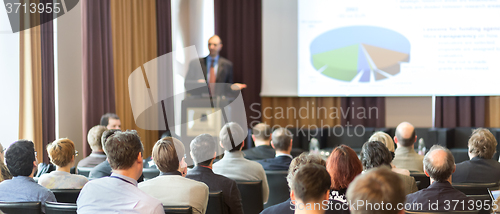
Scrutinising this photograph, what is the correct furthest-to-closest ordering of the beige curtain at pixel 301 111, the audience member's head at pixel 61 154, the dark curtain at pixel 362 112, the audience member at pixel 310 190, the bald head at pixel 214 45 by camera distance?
the beige curtain at pixel 301 111 → the dark curtain at pixel 362 112 → the bald head at pixel 214 45 → the audience member's head at pixel 61 154 → the audience member at pixel 310 190

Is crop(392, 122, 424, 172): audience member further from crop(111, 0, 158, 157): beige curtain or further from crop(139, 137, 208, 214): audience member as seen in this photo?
crop(111, 0, 158, 157): beige curtain

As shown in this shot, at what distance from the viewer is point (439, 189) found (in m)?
2.08

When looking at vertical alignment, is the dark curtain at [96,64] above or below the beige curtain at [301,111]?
above

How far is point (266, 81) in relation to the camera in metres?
6.71

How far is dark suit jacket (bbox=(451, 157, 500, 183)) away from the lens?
9.28 feet

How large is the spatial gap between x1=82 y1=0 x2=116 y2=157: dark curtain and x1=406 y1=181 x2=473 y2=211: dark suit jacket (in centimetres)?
376

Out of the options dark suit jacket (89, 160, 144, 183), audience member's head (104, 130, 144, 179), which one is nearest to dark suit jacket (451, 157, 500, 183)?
audience member's head (104, 130, 144, 179)

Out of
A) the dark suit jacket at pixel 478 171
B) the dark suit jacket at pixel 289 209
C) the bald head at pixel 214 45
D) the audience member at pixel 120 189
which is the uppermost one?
the bald head at pixel 214 45

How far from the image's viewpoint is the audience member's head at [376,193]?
3.37ft

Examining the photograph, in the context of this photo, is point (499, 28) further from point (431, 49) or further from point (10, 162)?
point (10, 162)

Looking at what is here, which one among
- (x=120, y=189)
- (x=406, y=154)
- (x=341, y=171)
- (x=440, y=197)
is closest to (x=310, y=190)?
(x=341, y=171)

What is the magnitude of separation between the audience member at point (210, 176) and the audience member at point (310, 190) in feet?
3.11

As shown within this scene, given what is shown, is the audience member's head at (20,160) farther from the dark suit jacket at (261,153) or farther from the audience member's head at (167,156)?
the dark suit jacket at (261,153)

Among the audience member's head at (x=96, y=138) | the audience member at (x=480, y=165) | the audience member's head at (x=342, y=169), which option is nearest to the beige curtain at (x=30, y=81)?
the audience member's head at (x=96, y=138)
